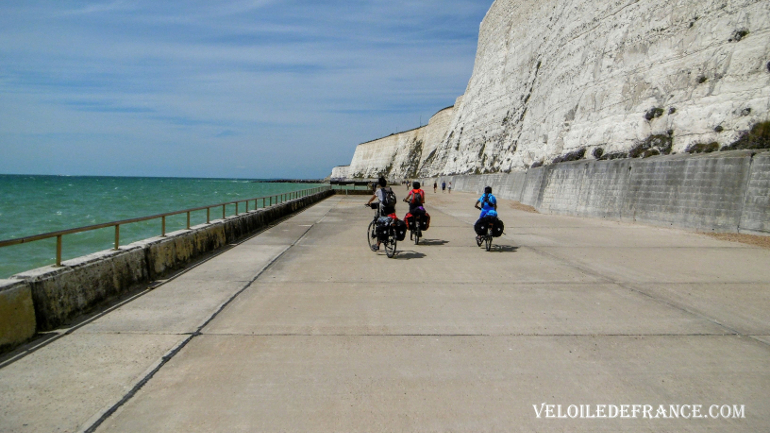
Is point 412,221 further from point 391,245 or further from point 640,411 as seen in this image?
point 640,411

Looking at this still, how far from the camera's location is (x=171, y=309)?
7.33 m

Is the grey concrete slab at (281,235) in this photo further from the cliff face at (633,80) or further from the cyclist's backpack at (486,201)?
the cliff face at (633,80)

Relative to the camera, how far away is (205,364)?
5.18 metres

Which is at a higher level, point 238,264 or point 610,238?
point 610,238

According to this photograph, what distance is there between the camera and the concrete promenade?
410cm

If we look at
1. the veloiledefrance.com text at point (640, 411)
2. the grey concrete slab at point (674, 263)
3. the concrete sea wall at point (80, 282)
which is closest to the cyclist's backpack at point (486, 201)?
the grey concrete slab at point (674, 263)

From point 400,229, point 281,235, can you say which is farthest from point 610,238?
point 281,235

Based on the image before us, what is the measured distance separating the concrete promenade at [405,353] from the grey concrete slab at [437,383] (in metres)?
0.02

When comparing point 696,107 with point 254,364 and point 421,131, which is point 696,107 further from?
point 421,131

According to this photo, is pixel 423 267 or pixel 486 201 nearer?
pixel 423 267

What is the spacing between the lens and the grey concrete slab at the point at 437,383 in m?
4.00

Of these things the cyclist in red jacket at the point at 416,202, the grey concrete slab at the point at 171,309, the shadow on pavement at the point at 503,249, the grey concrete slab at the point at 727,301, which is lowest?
the grey concrete slab at the point at 171,309

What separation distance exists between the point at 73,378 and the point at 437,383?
10.5 ft

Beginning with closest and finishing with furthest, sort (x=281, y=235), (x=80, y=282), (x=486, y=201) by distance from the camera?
(x=80, y=282)
(x=486, y=201)
(x=281, y=235)
